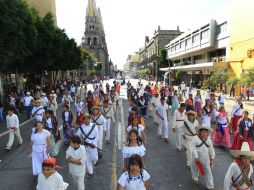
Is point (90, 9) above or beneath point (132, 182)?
above

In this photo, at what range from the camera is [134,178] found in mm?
4422

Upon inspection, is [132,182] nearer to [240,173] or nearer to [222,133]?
[240,173]


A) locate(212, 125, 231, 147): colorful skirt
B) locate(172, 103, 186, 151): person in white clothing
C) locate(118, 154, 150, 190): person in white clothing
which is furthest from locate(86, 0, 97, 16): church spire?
locate(118, 154, 150, 190): person in white clothing

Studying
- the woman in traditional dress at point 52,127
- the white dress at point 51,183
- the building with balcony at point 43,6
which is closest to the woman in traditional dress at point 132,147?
the white dress at point 51,183

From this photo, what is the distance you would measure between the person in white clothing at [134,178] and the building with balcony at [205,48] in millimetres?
36056

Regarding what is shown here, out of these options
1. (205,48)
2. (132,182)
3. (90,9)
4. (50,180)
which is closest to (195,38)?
(205,48)

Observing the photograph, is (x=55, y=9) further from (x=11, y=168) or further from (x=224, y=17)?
(x=11, y=168)

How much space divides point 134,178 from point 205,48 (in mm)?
47323

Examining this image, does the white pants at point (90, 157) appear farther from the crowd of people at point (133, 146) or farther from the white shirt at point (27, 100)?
the white shirt at point (27, 100)

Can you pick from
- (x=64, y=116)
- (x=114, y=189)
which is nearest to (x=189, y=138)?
(x=114, y=189)

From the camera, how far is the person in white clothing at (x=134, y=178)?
435cm

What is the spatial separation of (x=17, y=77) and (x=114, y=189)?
29.0 metres

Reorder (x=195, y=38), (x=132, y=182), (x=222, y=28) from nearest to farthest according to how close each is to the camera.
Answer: (x=132, y=182) → (x=222, y=28) → (x=195, y=38)

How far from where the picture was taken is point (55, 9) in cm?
5656
